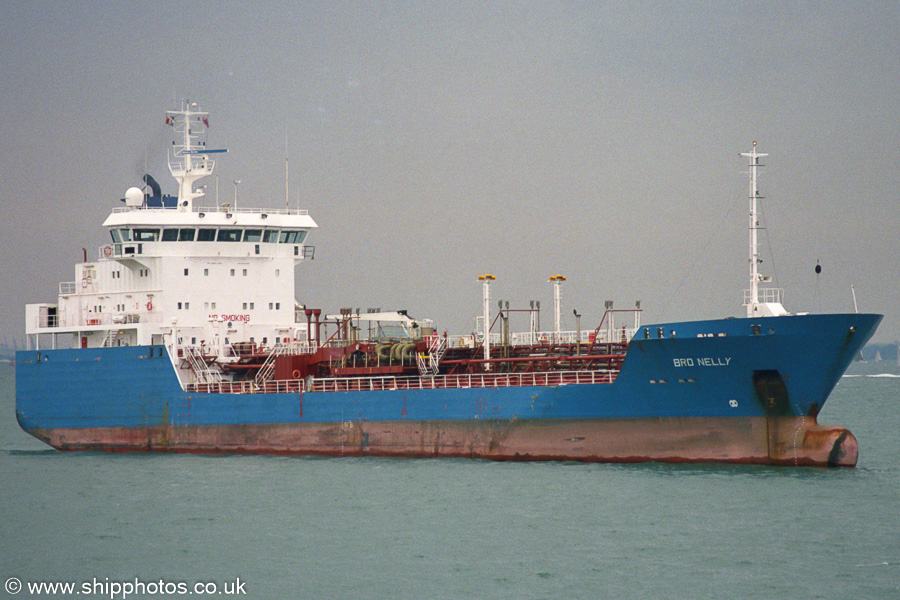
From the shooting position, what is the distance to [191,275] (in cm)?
3266

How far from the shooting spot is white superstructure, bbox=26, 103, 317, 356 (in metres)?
32.5

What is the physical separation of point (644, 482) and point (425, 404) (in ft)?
22.0

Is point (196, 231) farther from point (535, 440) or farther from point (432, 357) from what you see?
point (535, 440)

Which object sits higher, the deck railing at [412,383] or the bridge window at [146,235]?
the bridge window at [146,235]

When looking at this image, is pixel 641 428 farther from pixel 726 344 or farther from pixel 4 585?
pixel 4 585

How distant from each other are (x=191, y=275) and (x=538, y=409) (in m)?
12.1

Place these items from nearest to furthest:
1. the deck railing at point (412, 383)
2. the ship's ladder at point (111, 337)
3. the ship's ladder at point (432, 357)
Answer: the deck railing at point (412, 383), the ship's ladder at point (432, 357), the ship's ladder at point (111, 337)

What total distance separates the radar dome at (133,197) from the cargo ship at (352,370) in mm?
98

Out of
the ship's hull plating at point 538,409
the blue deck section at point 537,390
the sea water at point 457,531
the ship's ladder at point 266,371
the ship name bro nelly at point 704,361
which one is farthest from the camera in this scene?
the ship's ladder at point 266,371

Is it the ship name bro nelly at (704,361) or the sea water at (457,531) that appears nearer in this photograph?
the sea water at (457,531)

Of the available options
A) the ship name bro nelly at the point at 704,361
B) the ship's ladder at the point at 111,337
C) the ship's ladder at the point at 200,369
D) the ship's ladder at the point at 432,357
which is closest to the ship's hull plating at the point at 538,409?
the ship name bro nelly at the point at 704,361

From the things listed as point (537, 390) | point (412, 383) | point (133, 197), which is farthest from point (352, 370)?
point (133, 197)

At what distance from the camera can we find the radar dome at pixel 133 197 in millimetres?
33969

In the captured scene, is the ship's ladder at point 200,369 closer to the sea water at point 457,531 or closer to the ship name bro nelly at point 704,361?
the sea water at point 457,531
